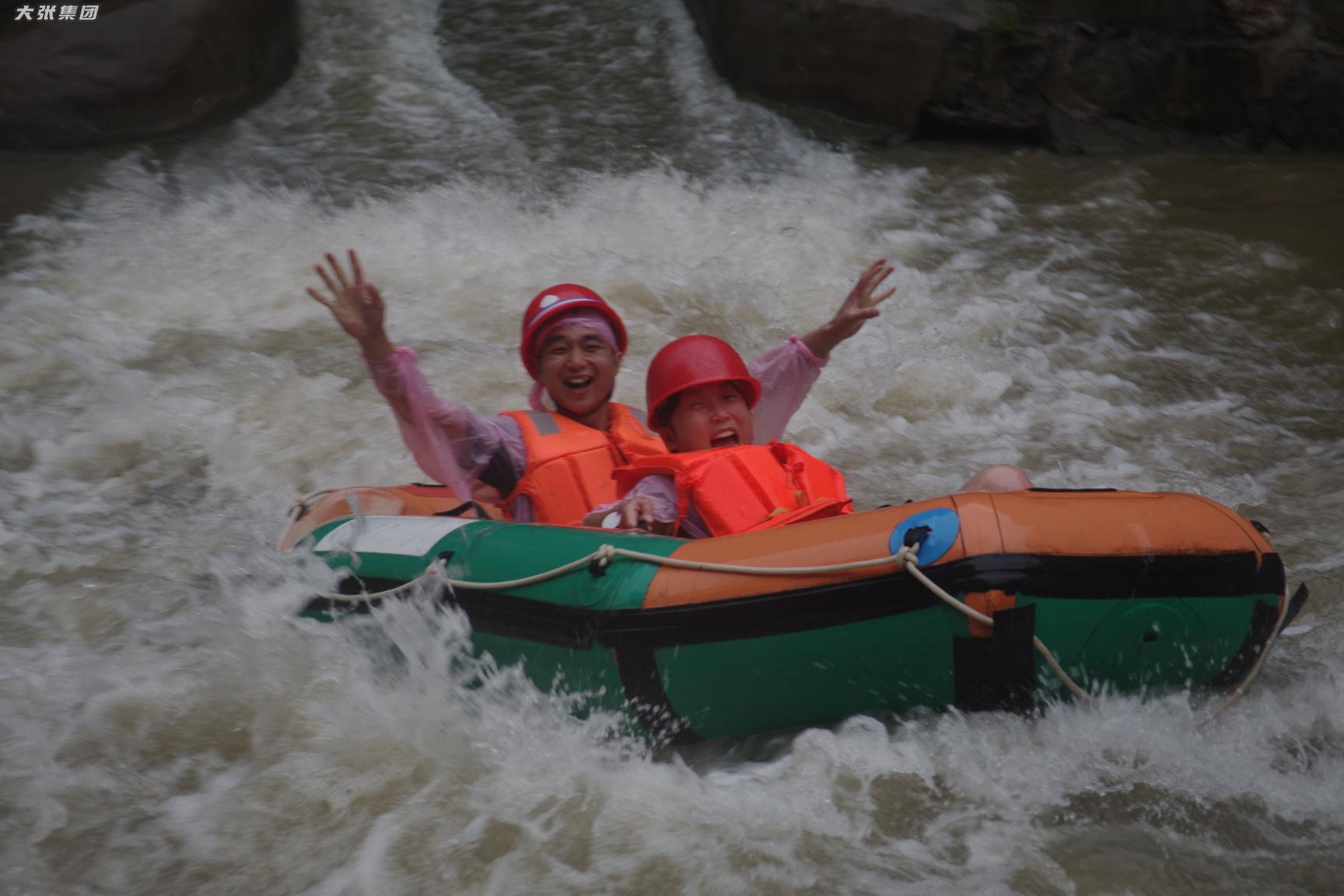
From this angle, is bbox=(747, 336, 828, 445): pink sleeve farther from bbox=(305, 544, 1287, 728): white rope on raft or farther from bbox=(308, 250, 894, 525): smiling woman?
bbox=(305, 544, 1287, 728): white rope on raft

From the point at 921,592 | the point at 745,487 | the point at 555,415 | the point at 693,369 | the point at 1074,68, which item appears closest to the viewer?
the point at 921,592

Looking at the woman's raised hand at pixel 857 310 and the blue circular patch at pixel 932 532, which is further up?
the woman's raised hand at pixel 857 310

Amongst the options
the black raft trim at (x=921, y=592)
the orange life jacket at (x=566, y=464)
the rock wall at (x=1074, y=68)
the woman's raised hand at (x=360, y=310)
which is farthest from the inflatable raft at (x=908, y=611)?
the rock wall at (x=1074, y=68)

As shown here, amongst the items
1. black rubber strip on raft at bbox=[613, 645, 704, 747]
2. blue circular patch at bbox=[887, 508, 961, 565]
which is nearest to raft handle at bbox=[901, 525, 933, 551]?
blue circular patch at bbox=[887, 508, 961, 565]

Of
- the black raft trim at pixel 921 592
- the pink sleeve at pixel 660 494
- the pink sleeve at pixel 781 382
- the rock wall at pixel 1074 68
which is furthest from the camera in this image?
the rock wall at pixel 1074 68

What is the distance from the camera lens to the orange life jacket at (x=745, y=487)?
2.98 m

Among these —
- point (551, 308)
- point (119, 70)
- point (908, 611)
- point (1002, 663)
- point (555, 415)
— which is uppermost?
point (119, 70)

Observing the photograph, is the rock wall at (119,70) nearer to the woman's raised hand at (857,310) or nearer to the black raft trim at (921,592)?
the woman's raised hand at (857,310)

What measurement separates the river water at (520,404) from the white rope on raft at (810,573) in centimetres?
11

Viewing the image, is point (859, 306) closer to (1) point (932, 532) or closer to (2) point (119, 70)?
(1) point (932, 532)

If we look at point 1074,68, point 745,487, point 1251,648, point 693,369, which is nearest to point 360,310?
point 693,369

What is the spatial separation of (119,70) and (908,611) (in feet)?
19.3

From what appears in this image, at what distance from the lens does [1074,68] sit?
7.22 m

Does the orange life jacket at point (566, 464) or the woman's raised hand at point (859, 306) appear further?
the woman's raised hand at point (859, 306)
